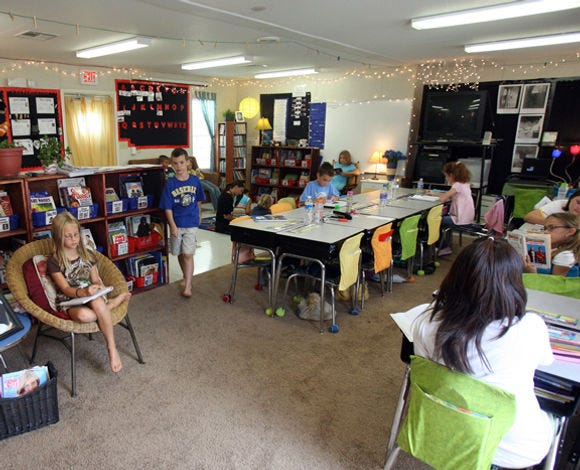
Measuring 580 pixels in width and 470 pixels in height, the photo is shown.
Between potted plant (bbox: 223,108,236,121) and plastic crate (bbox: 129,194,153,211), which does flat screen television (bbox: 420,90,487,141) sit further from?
plastic crate (bbox: 129,194,153,211)

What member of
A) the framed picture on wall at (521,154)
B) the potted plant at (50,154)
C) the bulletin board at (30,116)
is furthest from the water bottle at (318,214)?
the bulletin board at (30,116)

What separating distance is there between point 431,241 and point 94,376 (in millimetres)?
3452

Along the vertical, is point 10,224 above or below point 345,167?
below

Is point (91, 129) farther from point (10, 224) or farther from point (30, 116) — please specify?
point (10, 224)

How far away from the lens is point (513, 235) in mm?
2895

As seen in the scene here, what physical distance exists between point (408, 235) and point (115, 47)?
14.5ft

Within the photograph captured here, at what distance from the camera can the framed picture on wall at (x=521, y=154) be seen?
630cm

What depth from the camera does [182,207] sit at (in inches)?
147

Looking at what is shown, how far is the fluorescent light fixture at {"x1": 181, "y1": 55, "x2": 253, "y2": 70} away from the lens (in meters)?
6.29

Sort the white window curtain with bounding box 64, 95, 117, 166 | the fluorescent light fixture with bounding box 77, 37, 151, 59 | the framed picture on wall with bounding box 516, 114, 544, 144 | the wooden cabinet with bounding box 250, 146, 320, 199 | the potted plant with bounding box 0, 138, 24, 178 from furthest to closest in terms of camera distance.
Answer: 1. the wooden cabinet with bounding box 250, 146, 320, 199
2. the white window curtain with bounding box 64, 95, 117, 166
3. the framed picture on wall with bounding box 516, 114, 544, 144
4. the fluorescent light fixture with bounding box 77, 37, 151, 59
5. the potted plant with bounding box 0, 138, 24, 178

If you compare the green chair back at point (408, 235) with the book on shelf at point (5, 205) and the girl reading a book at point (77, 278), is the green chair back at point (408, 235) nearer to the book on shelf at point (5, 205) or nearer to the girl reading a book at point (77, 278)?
the girl reading a book at point (77, 278)

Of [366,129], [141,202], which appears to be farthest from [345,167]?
[141,202]

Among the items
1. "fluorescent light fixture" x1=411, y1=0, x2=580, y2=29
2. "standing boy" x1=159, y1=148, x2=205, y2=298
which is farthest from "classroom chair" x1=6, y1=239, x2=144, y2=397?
"fluorescent light fixture" x1=411, y1=0, x2=580, y2=29

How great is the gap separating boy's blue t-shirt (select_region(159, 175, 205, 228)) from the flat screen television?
4.59 meters
